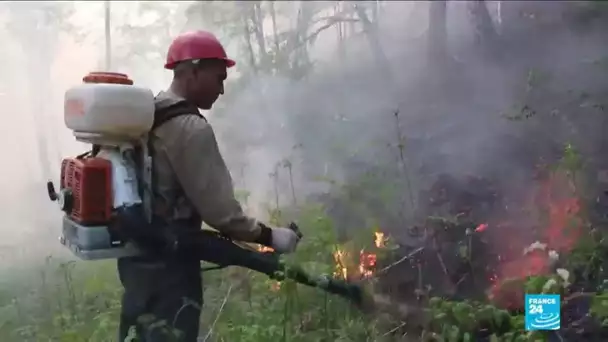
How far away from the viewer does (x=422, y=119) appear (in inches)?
190

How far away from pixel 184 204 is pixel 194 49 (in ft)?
2.46

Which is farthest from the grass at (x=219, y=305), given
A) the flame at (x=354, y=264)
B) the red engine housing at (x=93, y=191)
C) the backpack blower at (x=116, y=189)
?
the red engine housing at (x=93, y=191)

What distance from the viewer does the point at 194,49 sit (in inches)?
121

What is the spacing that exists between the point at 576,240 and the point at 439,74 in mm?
1879

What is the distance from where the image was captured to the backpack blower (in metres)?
2.75

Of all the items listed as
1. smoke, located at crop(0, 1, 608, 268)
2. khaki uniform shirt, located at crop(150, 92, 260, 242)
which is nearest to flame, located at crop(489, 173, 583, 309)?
smoke, located at crop(0, 1, 608, 268)

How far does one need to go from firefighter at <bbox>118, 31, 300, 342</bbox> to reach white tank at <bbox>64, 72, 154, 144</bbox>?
0.38 feet

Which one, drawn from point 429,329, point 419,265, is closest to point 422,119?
point 419,265

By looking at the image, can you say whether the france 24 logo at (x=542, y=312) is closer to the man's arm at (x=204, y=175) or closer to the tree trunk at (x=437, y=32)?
the man's arm at (x=204, y=175)

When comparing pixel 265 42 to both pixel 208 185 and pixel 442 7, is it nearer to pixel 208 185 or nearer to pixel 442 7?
pixel 442 7

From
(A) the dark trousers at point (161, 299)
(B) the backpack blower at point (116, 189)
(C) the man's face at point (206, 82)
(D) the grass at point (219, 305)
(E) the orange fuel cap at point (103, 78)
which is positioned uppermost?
(E) the orange fuel cap at point (103, 78)

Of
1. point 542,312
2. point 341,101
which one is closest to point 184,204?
point 542,312

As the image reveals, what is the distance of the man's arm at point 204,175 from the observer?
2867mm

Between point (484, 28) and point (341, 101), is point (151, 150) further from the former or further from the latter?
point (484, 28)
